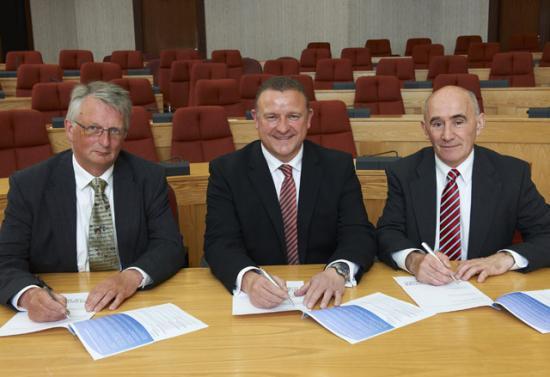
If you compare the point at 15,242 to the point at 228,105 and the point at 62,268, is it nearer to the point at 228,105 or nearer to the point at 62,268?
the point at 62,268

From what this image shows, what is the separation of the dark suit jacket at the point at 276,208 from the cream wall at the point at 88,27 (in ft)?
38.0

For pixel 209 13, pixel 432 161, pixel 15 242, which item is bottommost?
pixel 15 242

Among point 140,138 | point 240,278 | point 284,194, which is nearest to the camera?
point 240,278

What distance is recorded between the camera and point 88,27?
1319 cm

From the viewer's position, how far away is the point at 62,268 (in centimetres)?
213

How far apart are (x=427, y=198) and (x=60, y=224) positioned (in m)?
1.26

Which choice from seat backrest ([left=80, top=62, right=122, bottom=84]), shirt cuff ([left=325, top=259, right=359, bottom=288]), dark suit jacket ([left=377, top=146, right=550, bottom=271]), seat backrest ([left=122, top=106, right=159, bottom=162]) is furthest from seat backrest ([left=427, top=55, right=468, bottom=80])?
shirt cuff ([left=325, top=259, right=359, bottom=288])

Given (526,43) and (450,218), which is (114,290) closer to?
(450,218)

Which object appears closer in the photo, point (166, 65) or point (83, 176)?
point (83, 176)

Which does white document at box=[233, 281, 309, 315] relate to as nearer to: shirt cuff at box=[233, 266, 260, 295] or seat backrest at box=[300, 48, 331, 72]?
shirt cuff at box=[233, 266, 260, 295]

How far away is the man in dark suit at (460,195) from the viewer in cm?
216

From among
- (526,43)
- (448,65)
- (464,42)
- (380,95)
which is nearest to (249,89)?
(380,95)

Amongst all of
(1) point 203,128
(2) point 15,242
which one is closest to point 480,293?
(2) point 15,242

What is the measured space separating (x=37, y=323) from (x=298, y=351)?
675mm
